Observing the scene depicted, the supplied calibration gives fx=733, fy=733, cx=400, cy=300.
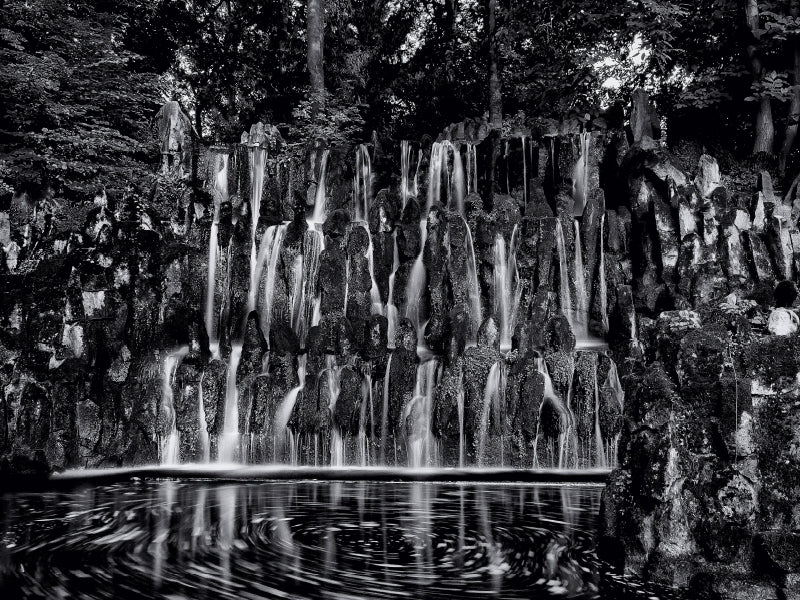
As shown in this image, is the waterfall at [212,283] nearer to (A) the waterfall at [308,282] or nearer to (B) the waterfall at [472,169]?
→ (A) the waterfall at [308,282]

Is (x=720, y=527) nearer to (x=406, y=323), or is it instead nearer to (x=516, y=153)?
(x=406, y=323)

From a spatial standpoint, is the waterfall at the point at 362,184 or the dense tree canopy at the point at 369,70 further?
the waterfall at the point at 362,184

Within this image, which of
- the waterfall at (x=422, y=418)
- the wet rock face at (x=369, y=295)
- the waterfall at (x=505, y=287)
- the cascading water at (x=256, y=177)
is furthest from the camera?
the cascading water at (x=256, y=177)

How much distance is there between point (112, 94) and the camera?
18.4 metres

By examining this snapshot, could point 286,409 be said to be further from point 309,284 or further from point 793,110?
point 793,110

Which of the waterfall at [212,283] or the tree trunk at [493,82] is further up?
the tree trunk at [493,82]

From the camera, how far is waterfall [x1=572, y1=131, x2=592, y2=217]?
1934cm

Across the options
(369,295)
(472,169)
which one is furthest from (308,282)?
(472,169)

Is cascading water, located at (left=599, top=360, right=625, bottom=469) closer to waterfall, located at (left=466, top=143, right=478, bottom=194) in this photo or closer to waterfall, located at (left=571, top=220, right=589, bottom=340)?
waterfall, located at (left=571, top=220, right=589, bottom=340)

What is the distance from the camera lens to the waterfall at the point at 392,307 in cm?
1581

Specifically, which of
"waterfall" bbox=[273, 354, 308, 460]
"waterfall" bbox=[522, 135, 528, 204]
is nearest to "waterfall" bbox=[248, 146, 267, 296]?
"waterfall" bbox=[273, 354, 308, 460]

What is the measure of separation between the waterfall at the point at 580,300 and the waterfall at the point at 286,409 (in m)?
6.29

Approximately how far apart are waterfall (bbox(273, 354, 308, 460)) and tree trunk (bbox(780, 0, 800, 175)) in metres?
15.7

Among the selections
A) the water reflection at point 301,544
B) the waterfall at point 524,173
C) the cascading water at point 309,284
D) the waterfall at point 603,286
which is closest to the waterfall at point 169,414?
the cascading water at point 309,284
